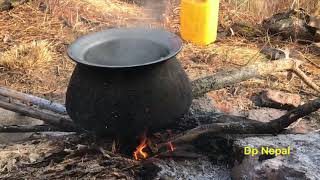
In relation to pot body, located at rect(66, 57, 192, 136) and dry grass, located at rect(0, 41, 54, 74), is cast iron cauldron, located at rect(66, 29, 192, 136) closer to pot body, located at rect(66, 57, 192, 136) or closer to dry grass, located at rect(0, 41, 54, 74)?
pot body, located at rect(66, 57, 192, 136)

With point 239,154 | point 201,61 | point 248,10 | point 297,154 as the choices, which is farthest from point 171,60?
point 248,10

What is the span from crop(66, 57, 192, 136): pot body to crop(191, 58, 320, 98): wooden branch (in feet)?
2.80

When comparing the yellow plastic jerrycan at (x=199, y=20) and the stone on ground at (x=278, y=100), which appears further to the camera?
the yellow plastic jerrycan at (x=199, y=20)

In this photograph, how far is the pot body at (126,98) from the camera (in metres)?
2.40

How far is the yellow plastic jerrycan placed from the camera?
16.6 feet

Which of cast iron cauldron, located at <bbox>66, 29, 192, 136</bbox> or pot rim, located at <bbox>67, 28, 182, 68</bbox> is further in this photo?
pot rim, located at <bbox>67, 28, 182, 68</bbox>

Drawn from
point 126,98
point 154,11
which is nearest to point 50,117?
point 126,98

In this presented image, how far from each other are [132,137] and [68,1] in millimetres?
3963

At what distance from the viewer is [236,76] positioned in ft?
11.7

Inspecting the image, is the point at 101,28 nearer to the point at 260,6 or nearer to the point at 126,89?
Result: the point at 260,6

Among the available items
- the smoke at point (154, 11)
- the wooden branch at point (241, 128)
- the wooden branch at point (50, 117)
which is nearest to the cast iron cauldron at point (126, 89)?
the wooden branch at point (241, 128)

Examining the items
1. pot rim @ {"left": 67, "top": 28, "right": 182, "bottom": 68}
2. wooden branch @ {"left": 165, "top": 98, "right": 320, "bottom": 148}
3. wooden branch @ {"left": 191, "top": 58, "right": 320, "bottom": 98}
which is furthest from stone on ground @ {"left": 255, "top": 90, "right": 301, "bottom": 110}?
pot rim @ {"left": 67, "top": 28, "right": 182, "bottom": 68}

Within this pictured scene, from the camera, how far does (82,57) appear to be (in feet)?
8.38

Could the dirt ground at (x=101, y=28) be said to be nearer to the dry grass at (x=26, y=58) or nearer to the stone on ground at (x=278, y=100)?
the dry grass at (x=26, y=58)
